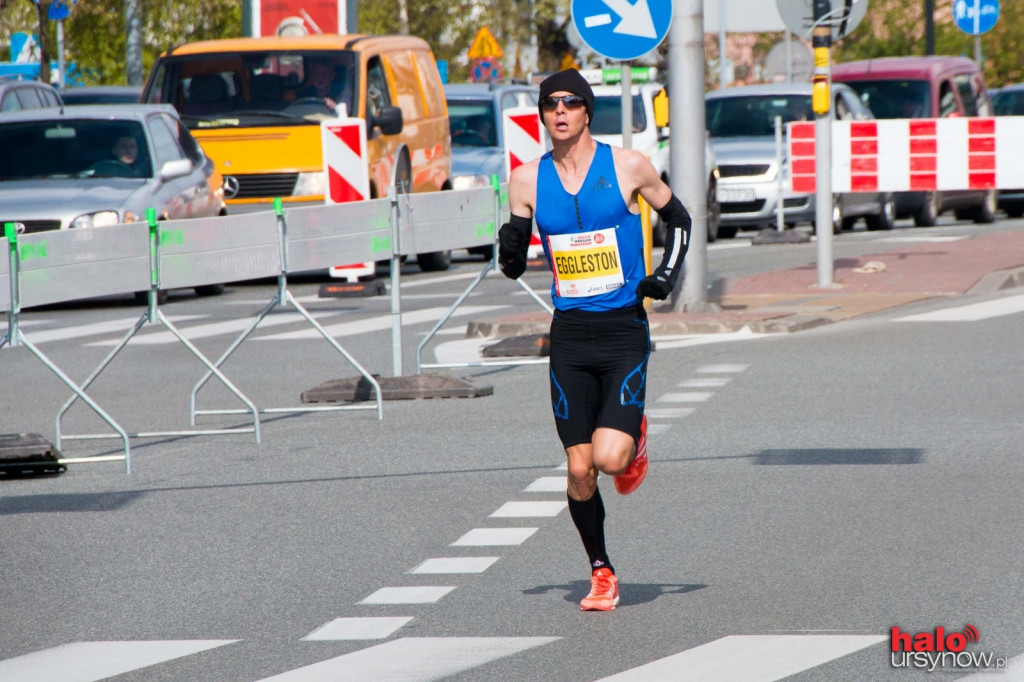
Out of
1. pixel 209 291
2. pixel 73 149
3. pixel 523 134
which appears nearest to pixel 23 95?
pixel 73 149

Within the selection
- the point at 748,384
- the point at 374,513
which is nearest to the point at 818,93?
the point at 748,384

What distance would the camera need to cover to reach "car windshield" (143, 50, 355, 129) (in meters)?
21.5

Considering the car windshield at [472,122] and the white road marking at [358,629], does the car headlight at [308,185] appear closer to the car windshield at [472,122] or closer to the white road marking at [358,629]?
the car windshield at [472,122]

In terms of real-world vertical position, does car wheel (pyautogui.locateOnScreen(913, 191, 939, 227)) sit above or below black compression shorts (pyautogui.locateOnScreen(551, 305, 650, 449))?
below

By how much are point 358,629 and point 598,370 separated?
1.20 meters

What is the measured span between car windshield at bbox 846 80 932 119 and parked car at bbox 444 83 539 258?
7.15 m

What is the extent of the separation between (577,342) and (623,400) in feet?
0.81

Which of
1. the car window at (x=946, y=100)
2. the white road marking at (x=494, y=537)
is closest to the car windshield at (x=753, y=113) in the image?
the car window at (x=946, y=100)

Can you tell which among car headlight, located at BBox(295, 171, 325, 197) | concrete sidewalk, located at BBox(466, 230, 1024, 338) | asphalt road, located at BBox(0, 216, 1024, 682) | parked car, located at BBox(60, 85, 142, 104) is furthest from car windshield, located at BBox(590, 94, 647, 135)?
asphalt road, located at BBox(0, 216, 1024, 682)

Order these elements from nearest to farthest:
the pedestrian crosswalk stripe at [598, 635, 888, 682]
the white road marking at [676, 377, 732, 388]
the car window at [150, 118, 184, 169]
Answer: the pedestrian crosswalk stripe at [598, 635, 888, 682] < the white road marking at [676, 377, 732, 388] < the car window at [150, 118, 184, 169]

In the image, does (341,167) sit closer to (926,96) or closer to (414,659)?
(414,659)

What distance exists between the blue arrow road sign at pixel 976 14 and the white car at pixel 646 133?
30.5 ft

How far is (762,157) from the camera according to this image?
26297 millimetres

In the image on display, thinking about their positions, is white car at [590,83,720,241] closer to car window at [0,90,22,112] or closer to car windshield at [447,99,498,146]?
car windshield at [447,99,498,146]
